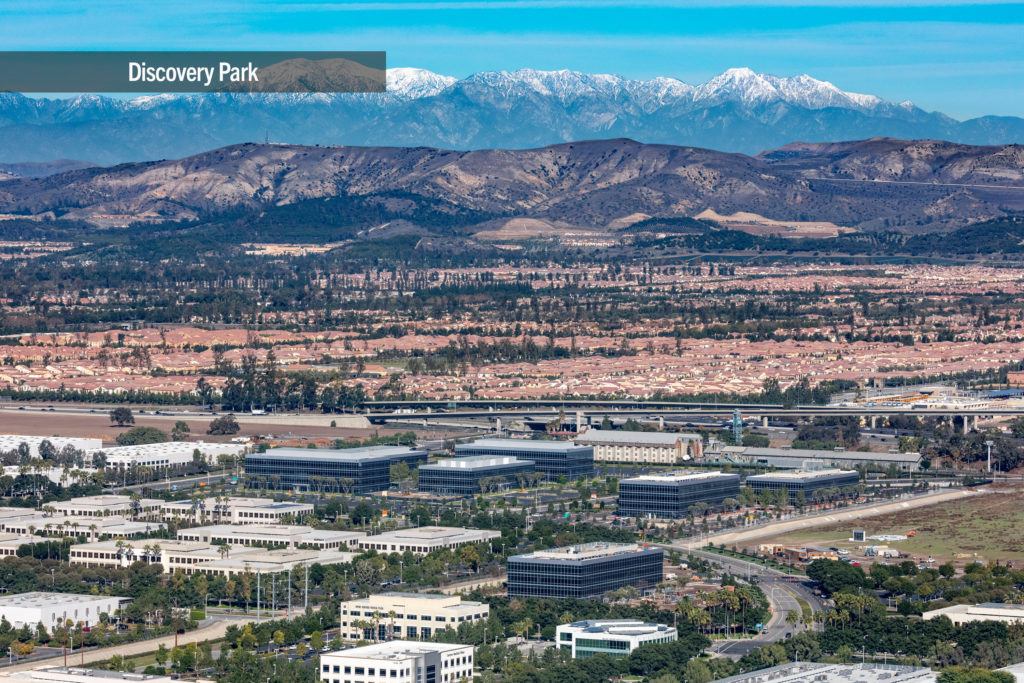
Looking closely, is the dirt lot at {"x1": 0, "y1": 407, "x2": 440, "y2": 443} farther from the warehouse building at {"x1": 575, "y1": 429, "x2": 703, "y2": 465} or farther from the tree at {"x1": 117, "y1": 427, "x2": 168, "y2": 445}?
the warehouse building at {"x1": 575, "y1": 429, "x2": 703, "y2": 465}

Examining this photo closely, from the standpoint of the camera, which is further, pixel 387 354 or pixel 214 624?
pixel 387 354

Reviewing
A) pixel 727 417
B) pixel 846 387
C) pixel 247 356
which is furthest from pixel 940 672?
pixel 247 356

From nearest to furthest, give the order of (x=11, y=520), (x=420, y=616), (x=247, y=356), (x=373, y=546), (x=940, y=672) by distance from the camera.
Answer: (x=940, y=672) → (x=420, y=616) → (x=373, y=546) → (x=11, y=520) → (x=247, y=356)

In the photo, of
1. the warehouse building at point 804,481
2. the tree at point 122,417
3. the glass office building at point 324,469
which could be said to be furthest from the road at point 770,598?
the tree at point 122,417

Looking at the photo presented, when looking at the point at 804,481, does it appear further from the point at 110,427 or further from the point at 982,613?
the point at 110,427

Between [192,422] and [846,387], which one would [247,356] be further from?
[846,387]

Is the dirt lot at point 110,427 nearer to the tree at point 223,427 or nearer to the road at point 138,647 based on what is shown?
the tree at point 223,427
